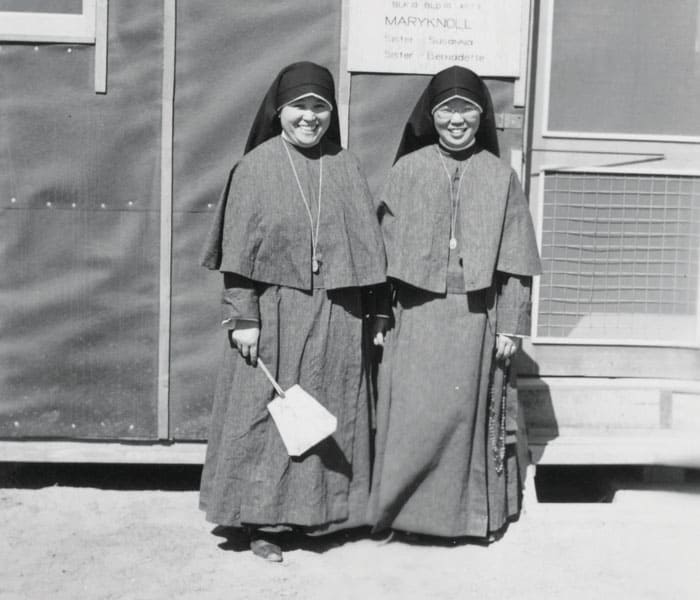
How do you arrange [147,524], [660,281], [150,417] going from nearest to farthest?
[147,524]
[150,417]
[660,281]

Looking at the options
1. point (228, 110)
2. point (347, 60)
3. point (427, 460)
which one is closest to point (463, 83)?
point (347, 60)

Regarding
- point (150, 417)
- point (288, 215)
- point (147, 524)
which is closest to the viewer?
point (288, 215)

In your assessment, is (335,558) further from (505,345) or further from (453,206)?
(453,206)

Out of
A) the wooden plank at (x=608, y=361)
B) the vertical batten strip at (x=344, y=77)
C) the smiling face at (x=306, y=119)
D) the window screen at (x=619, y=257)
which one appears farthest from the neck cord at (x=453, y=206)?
the wooden plank at (x=608, y=361)

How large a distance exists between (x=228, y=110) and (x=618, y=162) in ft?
6.03

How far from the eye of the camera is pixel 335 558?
3906 mm

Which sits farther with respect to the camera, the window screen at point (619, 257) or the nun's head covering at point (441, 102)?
the window screen at point (619, 257)

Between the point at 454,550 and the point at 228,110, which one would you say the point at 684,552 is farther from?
the point at 228,110

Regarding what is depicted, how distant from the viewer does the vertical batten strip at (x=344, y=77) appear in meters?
4.41

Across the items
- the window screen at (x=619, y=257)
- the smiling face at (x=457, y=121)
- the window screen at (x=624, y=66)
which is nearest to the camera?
the smiling face at (x=457, y=121)

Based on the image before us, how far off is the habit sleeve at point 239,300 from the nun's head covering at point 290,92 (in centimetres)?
53

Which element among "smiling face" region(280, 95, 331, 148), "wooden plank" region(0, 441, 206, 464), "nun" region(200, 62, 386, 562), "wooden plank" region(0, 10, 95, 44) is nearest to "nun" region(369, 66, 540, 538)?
"nun" region(200, 62, 386, 562)

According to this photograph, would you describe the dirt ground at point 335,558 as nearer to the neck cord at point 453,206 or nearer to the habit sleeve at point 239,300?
the habit sleeve at point 239,300

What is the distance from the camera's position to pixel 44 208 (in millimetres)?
4430
